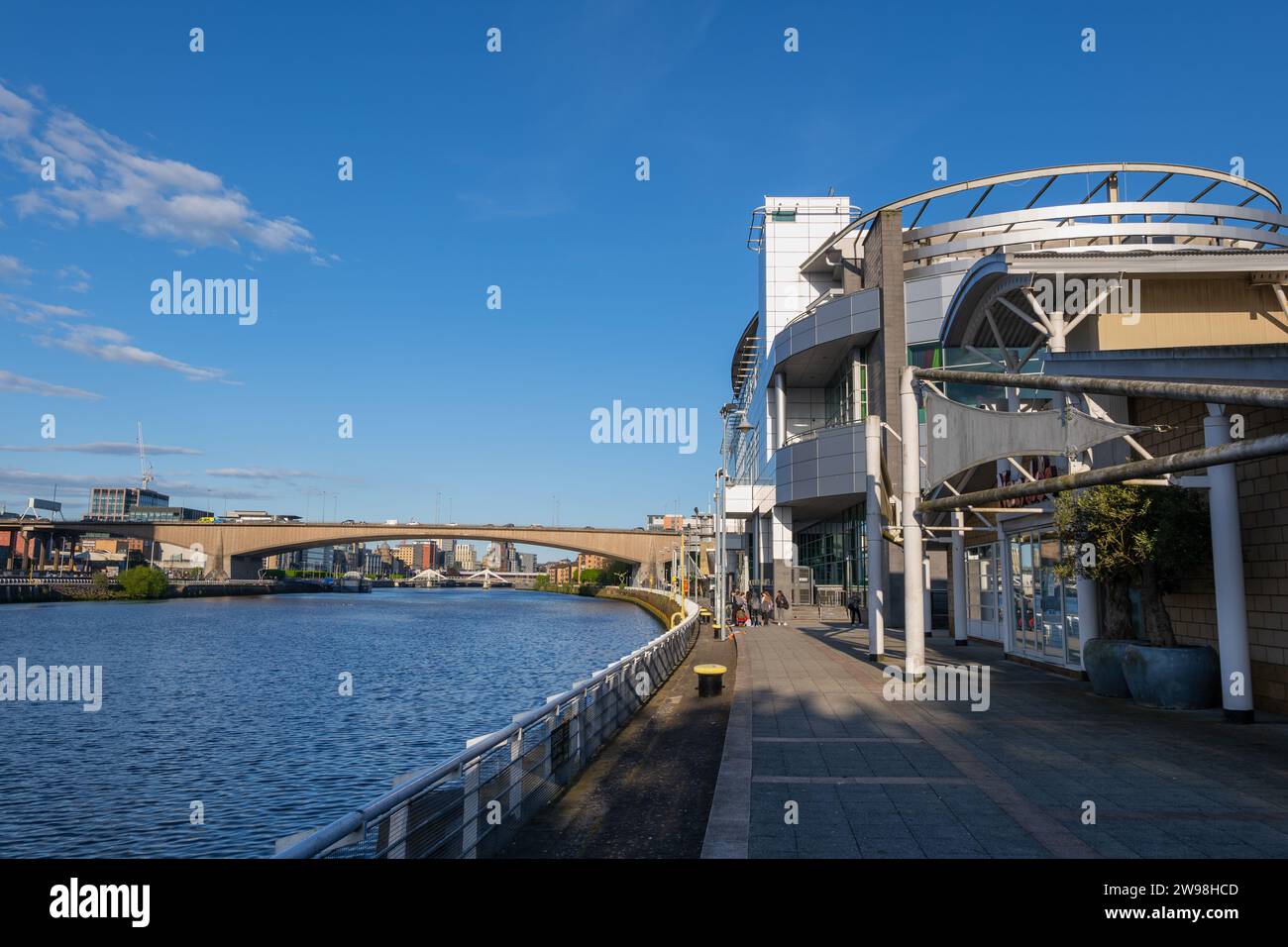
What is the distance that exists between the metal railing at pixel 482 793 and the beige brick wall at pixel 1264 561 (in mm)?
9890

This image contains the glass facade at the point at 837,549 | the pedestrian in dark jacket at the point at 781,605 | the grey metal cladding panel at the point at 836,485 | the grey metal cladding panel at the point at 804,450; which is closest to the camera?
the grey metal cladding panel at the point at 836,485

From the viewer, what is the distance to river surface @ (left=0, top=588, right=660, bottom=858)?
45.6 ft

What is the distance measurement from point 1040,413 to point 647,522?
133 metres

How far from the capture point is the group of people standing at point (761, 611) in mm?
37719

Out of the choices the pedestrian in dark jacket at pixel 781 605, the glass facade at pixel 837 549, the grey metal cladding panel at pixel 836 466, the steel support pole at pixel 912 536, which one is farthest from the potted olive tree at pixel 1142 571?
the glass facade at pixel 837 549

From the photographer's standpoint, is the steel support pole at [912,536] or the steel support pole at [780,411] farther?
the steel support pole at [780,411]

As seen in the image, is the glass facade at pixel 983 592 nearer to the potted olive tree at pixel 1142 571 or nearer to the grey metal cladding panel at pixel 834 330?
the potted olive tree at pixel 1142 571

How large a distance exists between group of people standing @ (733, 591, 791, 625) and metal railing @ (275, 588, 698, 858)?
983 inches

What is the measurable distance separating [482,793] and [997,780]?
5.53m

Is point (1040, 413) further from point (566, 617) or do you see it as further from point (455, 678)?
point (566, 617)

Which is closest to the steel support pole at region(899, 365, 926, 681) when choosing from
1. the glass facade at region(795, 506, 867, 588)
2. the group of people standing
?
the group of people standing

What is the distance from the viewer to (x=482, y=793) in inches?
286

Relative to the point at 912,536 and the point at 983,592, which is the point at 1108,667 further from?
the point at 983,592
